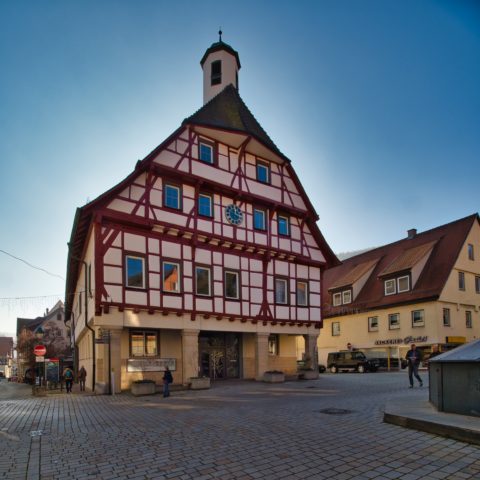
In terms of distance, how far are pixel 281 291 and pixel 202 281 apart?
602 centimetres

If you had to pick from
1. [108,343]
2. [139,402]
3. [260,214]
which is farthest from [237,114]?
[139,402]

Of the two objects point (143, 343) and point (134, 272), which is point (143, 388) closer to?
point (143, 343)

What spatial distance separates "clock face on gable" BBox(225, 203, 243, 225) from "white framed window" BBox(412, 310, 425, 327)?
58.8 feet

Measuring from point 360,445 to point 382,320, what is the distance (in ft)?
105

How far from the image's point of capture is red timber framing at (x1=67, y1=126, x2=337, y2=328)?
20656 mm

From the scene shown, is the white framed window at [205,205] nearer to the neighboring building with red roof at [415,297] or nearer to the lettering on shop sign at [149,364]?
the lettering on shop sign at [149,364]

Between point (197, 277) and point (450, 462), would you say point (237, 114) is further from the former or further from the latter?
point (450, 462)

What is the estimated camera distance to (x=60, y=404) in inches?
650

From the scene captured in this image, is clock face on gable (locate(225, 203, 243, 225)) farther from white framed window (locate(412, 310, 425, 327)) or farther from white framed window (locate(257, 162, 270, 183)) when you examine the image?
white framed window (locate(412, 310, 425, 327))

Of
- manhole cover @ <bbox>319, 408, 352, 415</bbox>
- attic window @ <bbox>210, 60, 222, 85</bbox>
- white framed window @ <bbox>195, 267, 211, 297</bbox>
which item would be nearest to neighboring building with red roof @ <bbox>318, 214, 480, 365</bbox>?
white framed window @ <bbox>195, 267, 211, 297</bbox>

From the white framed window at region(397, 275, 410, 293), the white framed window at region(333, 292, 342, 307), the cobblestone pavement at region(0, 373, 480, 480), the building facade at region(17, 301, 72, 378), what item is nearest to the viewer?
the cobblestone pavement at region(0, 373, 480, 480)

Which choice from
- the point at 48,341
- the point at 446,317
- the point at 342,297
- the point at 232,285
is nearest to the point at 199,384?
the point at 232,285

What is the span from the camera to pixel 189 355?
22297 mm

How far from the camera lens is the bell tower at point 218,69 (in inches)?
1223
